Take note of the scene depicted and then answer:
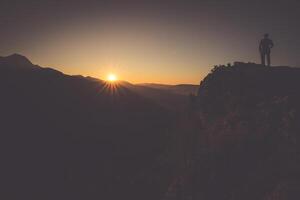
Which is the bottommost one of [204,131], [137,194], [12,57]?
[137,194]

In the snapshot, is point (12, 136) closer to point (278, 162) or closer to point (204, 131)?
point (204, 131)

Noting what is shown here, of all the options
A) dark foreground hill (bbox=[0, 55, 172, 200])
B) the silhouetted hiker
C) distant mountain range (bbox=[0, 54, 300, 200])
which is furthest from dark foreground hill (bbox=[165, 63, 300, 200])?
dark foreground hill (bbox=[0, 55, 172, 200])

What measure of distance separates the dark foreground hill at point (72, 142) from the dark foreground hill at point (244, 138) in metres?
7.59

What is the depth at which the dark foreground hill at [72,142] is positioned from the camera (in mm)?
31188

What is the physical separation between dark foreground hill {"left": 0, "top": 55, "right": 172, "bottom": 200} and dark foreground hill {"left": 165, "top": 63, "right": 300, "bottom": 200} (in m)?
7.59

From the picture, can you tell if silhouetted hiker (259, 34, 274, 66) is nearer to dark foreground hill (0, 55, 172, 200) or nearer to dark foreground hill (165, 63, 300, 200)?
dark foreground hill (165, 63, 300, 200)

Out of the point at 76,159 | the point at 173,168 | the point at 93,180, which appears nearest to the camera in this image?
the point at 173,168

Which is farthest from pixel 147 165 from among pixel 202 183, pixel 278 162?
pixel 278 162

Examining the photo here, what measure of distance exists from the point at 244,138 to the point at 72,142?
25.9 meters

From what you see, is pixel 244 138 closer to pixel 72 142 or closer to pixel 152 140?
pixel 152 140

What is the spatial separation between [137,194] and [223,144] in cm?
1333

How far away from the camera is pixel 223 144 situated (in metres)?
19.1

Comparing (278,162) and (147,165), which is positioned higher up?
(278,162)

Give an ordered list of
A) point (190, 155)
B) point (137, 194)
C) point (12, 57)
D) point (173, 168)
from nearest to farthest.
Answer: point (190, 155) < point (173, 168) < point (137, 194) < point (12, 57)
